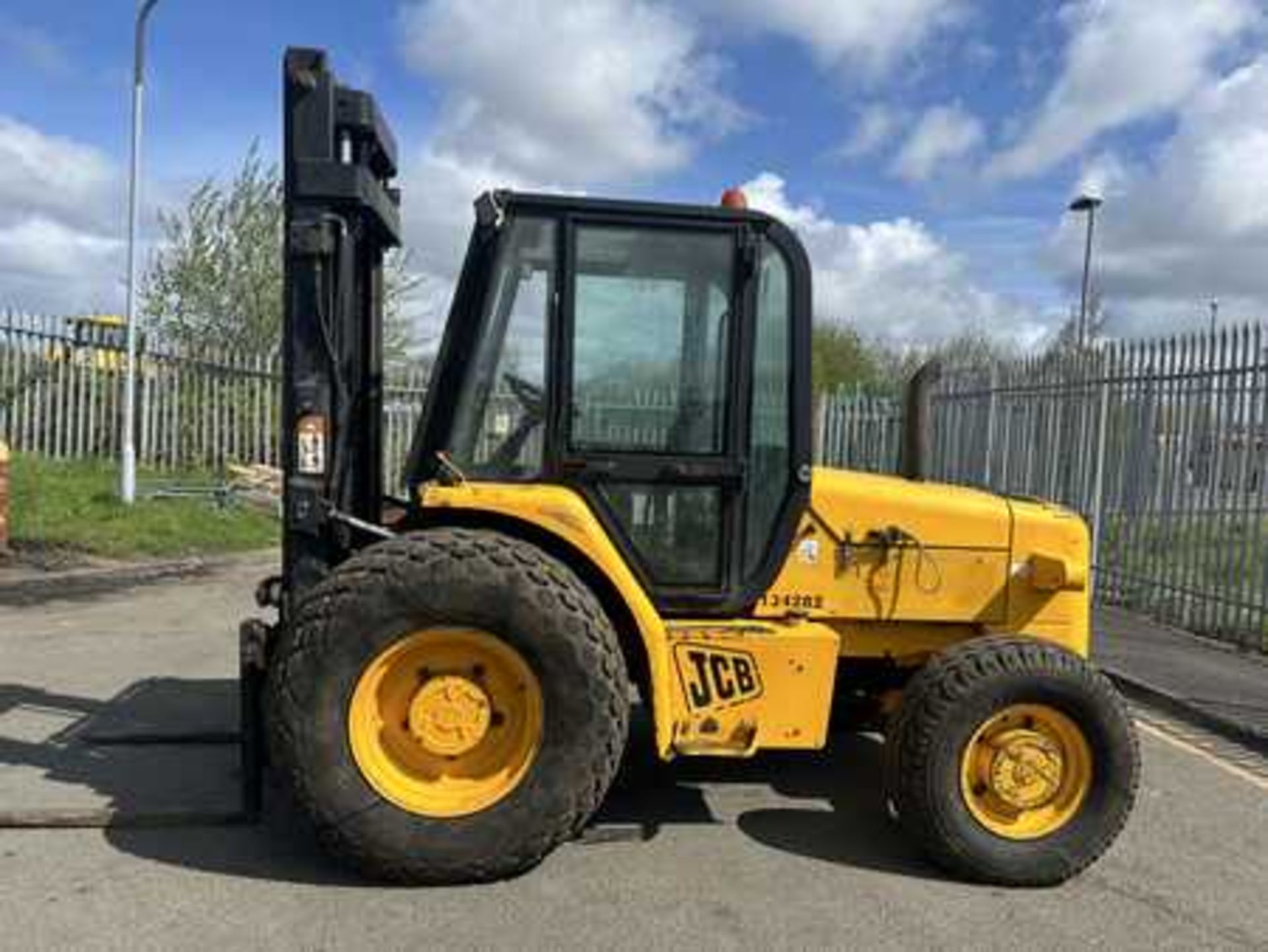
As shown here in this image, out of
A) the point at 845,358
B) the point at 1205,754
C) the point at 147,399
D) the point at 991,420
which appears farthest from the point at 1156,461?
the point at 845,358

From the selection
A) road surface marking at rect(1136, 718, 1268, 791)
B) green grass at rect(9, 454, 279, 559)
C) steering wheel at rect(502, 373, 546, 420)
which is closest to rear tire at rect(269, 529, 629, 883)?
steering wheel at rect(502, 373, 546, 420)

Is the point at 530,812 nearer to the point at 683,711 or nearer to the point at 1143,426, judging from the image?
the point at 683,711

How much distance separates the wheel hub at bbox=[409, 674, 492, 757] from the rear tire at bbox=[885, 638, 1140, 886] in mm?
1567

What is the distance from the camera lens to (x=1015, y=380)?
1328cm

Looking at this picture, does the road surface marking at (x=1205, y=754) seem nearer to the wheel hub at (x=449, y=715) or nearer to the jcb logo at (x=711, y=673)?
the jcb logo at (x=711, y=673)

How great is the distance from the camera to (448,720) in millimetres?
4289

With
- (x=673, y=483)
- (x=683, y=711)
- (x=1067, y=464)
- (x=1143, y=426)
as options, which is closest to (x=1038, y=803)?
(x=683, y=711)

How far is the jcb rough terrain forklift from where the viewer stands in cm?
418

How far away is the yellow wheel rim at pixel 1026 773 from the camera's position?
4.46 metres

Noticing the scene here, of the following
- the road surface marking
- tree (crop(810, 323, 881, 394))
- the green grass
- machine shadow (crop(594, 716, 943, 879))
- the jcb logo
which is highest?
tree (crop(810, 323, 881, 394))

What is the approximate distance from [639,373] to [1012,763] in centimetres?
→ 202

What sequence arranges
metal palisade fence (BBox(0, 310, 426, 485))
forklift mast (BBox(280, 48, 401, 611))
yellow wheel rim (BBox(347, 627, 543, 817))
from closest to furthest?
yellow wheel rim (BBox(347, 627, 543, 817)), forklift mast (BBox(280, 48, 401, 611)), metal palisade fence (BBox(0, 310, 426, 485))

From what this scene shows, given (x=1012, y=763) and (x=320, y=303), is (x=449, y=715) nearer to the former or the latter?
(x=320, y=303)

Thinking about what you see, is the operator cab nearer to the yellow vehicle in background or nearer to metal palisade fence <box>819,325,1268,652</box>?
metal palisade fence <box>819,325,1268,652</box>
